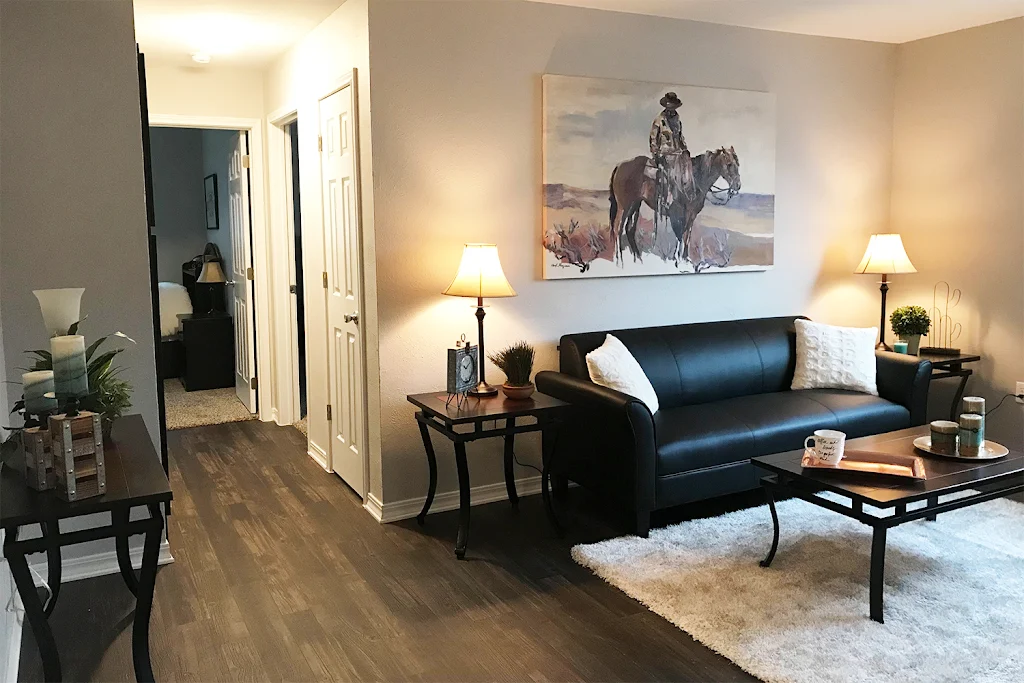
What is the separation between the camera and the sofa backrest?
418cm

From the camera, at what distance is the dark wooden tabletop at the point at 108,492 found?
211cm

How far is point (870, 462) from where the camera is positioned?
3.09m

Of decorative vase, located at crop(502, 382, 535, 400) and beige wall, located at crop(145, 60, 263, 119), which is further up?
beige wall, located at crop(145, 60, 263, 119)

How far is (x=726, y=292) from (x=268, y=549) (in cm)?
280

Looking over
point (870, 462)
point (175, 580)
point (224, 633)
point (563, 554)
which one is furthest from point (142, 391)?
point (870, 462)

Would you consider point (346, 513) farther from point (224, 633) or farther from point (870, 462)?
point (870, 462)

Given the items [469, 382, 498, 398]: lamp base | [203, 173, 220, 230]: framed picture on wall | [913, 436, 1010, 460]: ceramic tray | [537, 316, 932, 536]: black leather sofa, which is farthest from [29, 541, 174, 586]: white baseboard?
[203, 173, 220, 230]: framed picture on wall

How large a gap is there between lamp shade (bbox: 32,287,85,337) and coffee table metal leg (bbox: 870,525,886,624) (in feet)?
8.72

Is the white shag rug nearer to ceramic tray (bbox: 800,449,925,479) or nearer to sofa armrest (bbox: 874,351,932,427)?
ceramic tray (bbox: 800,449,925,479)

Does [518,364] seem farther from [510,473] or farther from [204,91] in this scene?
[204,91]

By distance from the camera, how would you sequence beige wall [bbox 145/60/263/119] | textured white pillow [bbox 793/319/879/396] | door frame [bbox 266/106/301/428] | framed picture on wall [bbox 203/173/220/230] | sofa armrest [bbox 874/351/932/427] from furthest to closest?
1. framed picture on wall [bbox 203/173/220/230]
2. door frame [bbox 266/106/301/428]
3. beige wall [bbox 145/60/263/119]
4. textured white pillow [bbox 793/319/879/396]
5. sofa armrest [bbox 874/351/932/427]

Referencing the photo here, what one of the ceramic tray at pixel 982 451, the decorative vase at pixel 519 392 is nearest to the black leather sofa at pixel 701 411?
the decorative vase at pixel 519 392

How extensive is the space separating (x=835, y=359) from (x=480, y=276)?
81.6 inches

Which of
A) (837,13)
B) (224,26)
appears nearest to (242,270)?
(224,26)
